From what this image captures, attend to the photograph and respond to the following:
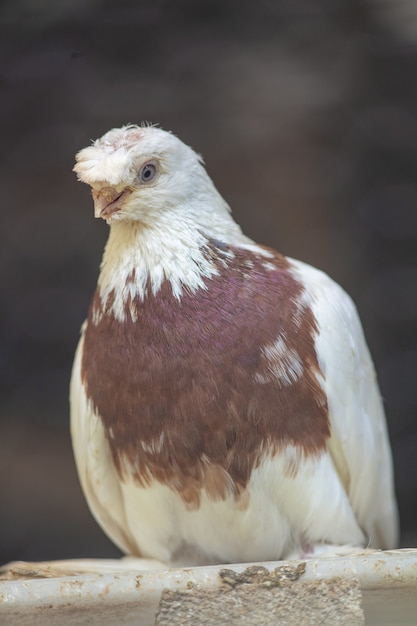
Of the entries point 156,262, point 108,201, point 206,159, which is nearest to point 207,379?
point 156,262

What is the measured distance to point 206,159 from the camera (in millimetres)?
2449

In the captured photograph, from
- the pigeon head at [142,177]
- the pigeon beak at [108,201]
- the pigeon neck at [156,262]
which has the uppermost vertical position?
the pigeon head at [142,177]

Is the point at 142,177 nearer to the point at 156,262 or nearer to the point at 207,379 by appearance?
the point at 156,262

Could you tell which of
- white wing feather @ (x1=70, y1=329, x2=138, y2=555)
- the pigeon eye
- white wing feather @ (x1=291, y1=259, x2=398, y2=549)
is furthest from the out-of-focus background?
the pigeon eye

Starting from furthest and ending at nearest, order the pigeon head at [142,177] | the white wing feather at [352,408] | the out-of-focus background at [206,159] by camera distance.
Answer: the out-of-focus background at [206,159], the white wing feather at [352,408], the pigeon head at [142,177]

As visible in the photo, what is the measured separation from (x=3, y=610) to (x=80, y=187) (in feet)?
4.61

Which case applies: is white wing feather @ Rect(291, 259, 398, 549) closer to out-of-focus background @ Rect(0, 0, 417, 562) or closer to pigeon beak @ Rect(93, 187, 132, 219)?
pigeon beak @ Rect(93, 187, 132, 219)

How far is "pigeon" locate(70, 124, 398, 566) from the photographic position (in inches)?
55.1

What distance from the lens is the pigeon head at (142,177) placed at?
4.55 feet

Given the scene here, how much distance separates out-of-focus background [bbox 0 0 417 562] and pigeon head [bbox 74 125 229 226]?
90 centimetres

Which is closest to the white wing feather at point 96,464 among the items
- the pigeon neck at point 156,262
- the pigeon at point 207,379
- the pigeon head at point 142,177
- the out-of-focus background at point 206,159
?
the pigeon at point 207,379

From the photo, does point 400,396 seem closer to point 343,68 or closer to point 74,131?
point 343,68

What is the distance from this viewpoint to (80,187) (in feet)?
8.08

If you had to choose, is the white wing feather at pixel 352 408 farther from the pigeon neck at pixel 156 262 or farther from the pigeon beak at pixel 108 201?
the pigeon beak at pixel 108 201
